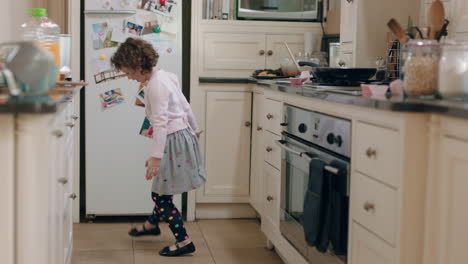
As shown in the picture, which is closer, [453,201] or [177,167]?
[453,201]

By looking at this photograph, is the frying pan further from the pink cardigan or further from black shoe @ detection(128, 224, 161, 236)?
black shoe @ detection(128, 224, 161, 236)

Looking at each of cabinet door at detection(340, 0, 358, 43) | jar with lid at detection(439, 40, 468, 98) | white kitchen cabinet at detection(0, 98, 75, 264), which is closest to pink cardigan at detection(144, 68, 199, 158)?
cabinet door at detection(340, 0, 358, 43)

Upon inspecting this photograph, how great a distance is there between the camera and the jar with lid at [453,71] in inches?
78.6

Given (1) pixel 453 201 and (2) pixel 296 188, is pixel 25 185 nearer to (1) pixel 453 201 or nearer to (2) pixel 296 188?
(1) pixel 453 201

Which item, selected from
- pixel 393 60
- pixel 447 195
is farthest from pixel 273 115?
pixel 447 195

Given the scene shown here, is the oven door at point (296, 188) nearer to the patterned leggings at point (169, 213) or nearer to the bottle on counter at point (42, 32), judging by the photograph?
the patterned leggings at point (169, 213)

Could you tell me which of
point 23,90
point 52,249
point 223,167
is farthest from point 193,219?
→ point 23,90

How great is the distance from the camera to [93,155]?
13.4 feet

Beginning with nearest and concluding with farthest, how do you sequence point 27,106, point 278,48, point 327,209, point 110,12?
point 27,106 → point 327,209 → point 110,12 → point 278,48

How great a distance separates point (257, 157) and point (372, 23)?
A: 3.61 feet

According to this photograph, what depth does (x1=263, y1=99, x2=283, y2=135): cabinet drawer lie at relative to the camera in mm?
3311

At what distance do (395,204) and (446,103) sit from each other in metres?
0.33

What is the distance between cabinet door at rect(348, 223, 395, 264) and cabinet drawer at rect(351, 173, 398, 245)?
0.08 feet

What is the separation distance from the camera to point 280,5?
4.30 metres
